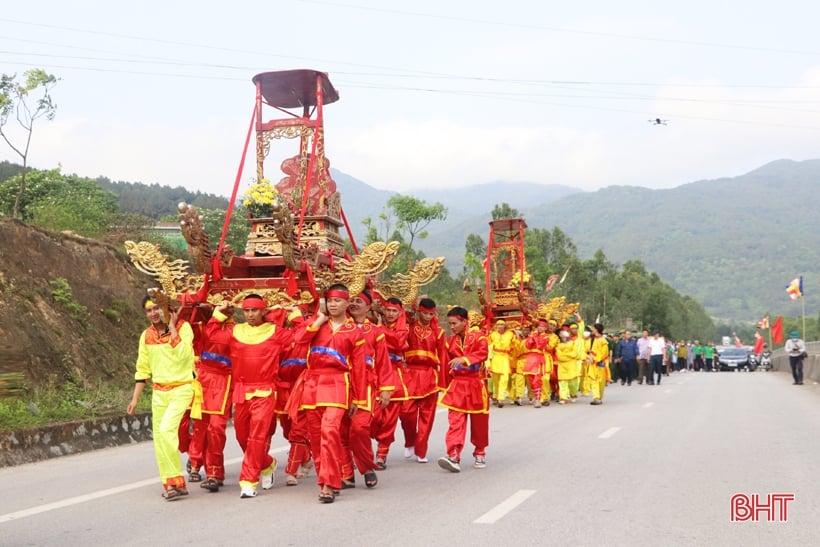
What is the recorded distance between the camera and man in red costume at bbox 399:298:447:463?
35.7ft

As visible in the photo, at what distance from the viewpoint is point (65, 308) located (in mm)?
18094

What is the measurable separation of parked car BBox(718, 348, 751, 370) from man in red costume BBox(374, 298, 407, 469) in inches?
1843

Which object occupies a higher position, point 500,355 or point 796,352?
point 500,355

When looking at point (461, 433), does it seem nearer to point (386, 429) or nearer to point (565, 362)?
point (386, 429)

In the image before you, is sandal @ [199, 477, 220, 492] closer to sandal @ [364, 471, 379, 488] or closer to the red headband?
sandal @ [364, 471, 379, 488]

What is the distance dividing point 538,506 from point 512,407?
12.1 meters

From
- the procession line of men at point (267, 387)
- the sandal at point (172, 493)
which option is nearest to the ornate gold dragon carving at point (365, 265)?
the procession line of men at point (267, 387)

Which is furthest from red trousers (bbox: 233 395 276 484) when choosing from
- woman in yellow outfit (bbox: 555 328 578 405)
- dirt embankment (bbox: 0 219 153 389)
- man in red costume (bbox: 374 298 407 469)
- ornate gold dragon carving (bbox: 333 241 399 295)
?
woman in yellow outfit (bbox: 555 328 578 405)

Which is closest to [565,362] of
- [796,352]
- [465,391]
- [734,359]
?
[465,391]

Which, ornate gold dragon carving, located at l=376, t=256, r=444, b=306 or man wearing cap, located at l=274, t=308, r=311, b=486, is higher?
ornate gold dragon carving, located at l=376, t=256, r=444, b=306

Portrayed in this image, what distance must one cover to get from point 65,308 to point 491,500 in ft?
40.7

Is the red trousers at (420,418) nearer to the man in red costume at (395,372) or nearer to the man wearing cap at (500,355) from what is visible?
the man in red costume at (395,372)

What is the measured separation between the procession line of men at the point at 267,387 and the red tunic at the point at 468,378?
2.35ft

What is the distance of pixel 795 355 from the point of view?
2961 cm
